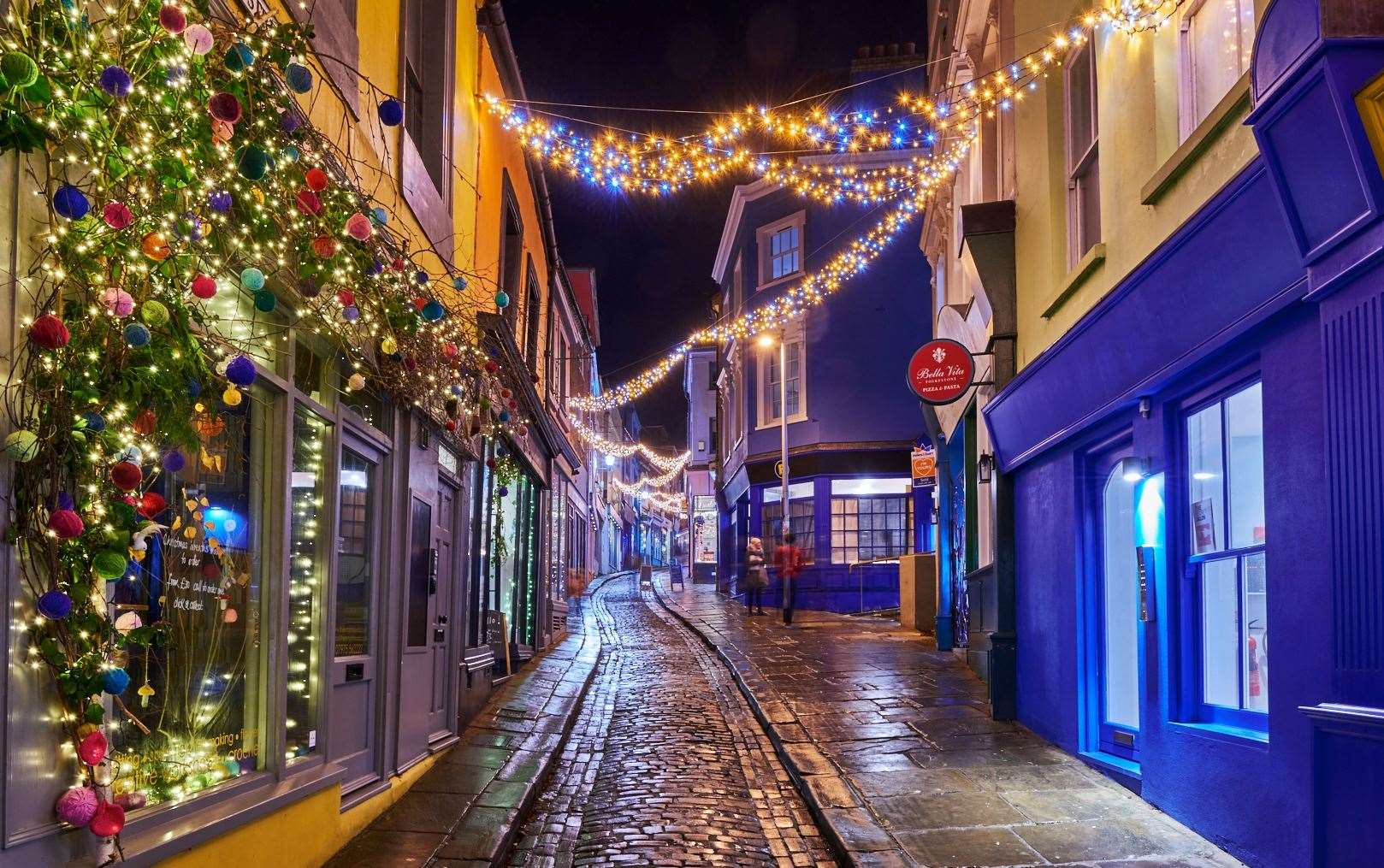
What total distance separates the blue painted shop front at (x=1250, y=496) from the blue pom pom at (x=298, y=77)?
13.0 feet

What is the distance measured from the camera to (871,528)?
2734 centimetres

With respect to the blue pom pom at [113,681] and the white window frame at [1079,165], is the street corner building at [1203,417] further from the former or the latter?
the blue pom pom at [113,681]

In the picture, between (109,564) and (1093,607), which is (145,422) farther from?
(1093,607)

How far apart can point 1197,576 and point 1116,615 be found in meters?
1.81

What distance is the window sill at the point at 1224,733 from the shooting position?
232 inches

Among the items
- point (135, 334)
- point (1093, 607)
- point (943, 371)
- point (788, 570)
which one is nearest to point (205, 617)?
point (135, 334)

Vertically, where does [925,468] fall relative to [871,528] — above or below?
above

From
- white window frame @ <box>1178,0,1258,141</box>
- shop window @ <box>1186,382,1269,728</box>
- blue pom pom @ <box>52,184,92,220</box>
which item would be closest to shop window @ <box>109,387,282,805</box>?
blue pom pom @ <box>52,184,92,220</box>

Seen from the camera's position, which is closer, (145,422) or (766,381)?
(145,422)

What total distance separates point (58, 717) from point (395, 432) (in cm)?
464

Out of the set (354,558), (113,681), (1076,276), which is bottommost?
(113,681)

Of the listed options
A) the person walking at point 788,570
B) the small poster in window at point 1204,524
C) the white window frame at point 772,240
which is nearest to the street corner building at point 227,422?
the small poster in window at point 1204,524

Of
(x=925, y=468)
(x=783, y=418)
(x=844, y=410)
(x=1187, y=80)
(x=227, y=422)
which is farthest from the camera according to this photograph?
(x=844, y=410)

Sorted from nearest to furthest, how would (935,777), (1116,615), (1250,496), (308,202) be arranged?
(308,202) → (1250,496) → (935,777) → (1116,615)
